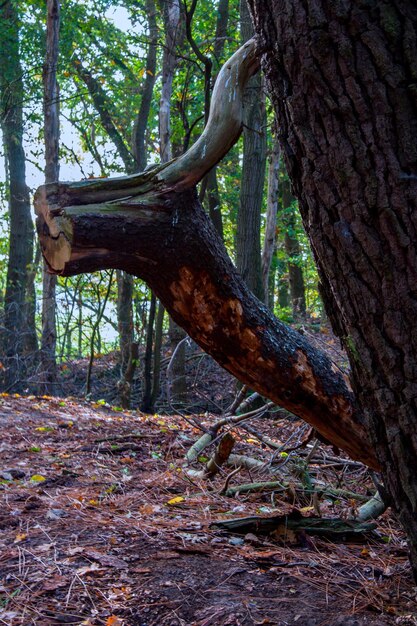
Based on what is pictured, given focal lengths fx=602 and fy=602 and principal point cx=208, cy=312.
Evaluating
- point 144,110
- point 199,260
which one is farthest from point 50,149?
point 199,260

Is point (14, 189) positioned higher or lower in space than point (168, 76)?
lower

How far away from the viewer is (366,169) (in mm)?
1745

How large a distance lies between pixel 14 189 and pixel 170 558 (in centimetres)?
1215

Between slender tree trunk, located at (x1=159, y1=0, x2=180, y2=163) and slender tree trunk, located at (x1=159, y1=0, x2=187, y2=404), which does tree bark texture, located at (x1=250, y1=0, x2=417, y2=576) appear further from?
slender tree trunk, located at (x1=159, y1=0, x2=180, y2=163)

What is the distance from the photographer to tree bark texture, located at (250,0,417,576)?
1.71 m

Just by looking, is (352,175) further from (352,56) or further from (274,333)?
(274,333)

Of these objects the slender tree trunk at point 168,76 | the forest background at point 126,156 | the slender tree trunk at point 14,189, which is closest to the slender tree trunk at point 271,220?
the forest background at point 126,156

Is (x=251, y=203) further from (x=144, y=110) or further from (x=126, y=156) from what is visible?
(x=126, y=156)

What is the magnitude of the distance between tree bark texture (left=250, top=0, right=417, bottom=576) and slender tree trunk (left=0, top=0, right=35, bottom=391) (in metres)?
9.51

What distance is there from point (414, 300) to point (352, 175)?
408mm

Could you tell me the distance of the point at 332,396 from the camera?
305cm

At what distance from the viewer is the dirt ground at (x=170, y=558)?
7.84 ft

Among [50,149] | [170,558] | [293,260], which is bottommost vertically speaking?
[170,558]

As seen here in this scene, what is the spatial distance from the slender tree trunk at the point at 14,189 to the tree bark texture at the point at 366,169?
9.51 m
